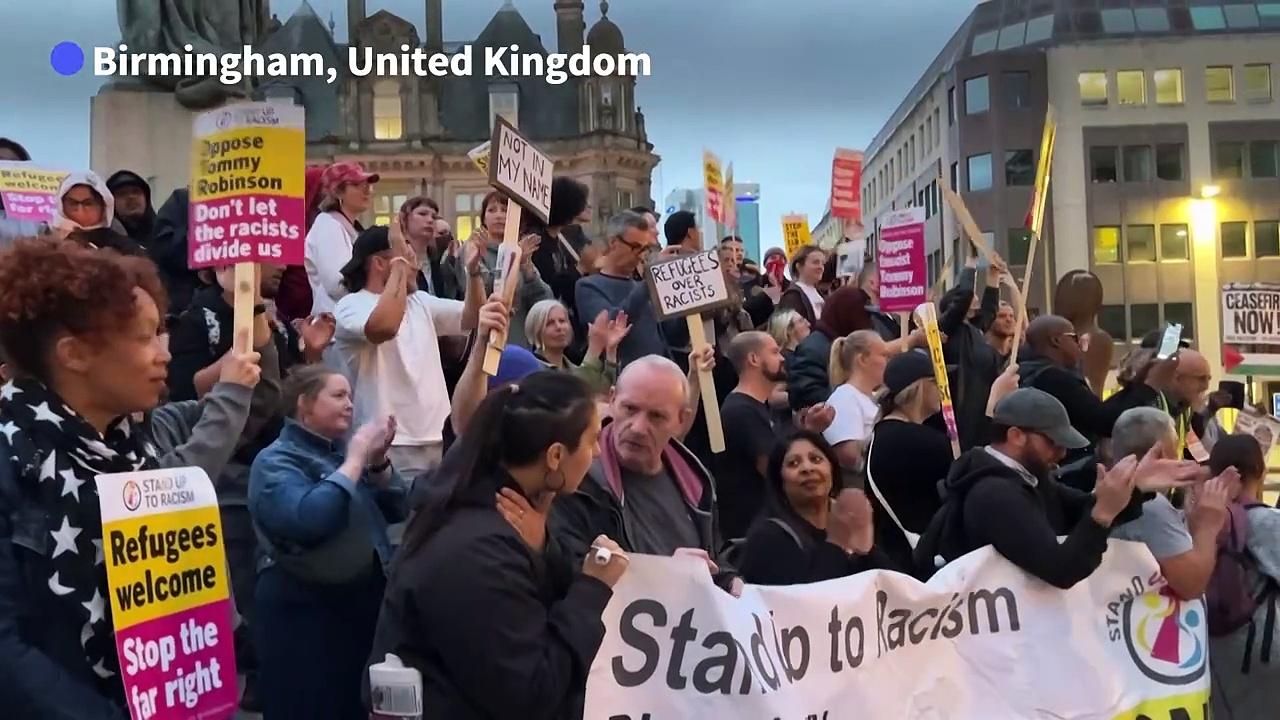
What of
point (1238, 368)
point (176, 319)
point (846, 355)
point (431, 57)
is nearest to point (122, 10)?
point (176, 319)

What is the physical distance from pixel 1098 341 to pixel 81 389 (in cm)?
776

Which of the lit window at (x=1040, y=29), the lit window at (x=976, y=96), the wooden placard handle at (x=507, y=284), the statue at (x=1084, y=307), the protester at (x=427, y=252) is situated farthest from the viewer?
the lit window at (x=1040, y=29)

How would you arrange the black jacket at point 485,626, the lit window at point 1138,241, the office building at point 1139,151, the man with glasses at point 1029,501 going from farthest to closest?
the lit window at point 1138,241
the office building at point 1139,151
the man with glasses at point 1029,501
the black jacket at point 485,626

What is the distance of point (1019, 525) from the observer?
5.91 m

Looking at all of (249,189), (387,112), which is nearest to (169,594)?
(249,189)

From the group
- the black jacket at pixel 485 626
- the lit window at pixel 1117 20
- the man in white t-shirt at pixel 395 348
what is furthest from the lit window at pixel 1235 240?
the black jacket at pixel 485 626

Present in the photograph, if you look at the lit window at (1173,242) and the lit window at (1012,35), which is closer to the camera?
the lit window at (1173,242)

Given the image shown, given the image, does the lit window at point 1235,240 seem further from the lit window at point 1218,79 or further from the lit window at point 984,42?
the lit window at point 984,42

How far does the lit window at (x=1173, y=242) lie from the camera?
5594 centimetres

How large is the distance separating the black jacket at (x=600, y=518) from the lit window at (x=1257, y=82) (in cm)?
5708

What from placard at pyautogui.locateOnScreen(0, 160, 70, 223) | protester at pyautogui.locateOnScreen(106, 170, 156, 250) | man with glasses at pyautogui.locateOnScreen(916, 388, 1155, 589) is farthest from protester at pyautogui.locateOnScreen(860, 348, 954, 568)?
placard at pyautogui.locateOnScreen(0, 160, 70, 223)

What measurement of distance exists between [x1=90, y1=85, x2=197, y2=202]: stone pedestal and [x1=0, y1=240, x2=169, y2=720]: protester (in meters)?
10.2

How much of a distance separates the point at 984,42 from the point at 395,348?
58.2 m

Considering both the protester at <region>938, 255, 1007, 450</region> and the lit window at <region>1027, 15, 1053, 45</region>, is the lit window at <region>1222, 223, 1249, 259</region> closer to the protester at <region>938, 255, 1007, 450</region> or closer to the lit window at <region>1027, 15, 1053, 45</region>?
the lit window at <region>1027, 15, 1053, 45</region>
